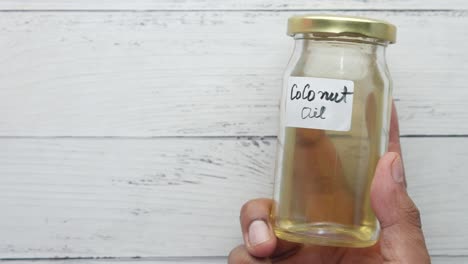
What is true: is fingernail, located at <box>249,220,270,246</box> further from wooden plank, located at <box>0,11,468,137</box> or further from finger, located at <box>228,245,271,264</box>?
wooden plank, located at <box>0,11,468,137</box>

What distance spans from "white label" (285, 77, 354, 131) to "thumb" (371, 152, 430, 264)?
0.06 m

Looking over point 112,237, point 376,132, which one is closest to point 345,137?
point 376,132

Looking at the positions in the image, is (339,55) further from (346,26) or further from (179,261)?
(179,261)

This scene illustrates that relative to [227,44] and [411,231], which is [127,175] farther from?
[411,231]

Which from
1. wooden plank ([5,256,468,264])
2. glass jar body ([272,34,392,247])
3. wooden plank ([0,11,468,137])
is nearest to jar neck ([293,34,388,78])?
glass jar body ([272,34,392,247])

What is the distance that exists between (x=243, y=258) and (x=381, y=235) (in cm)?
15

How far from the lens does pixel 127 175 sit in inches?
28.0

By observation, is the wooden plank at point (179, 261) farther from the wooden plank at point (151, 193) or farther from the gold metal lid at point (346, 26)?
the gold metal lid at point (346, 26)

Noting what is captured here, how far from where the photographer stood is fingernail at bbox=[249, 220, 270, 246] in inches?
23.2

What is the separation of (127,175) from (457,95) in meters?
0.42

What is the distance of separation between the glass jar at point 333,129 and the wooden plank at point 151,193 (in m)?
0.16

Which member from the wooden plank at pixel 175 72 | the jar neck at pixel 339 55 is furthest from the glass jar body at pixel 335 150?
the wooden plank at pixel 175 72

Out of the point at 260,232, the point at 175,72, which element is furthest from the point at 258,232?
the point at 175,72

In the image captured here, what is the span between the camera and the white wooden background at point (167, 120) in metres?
0.70
